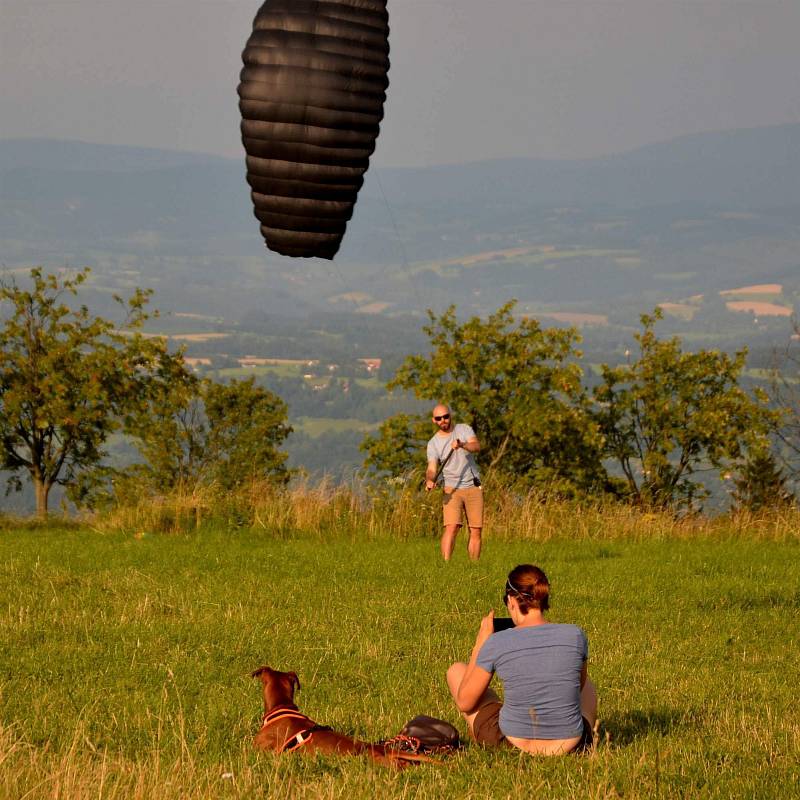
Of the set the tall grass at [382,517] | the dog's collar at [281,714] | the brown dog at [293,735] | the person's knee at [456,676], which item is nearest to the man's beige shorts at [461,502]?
the tall grass at [382,517]

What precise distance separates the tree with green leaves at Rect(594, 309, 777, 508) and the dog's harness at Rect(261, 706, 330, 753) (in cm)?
3390

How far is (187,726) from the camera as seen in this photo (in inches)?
302

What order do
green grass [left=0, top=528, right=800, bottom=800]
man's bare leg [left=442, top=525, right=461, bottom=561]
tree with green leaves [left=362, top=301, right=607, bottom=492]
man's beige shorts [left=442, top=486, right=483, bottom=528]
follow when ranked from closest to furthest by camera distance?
green grass [left=0, top=528, right=800, bottom=800]
man's bare leg [left=442, top=525, right=461, bottom=561]
man's beige shorts [left=442, top=486, right=483, bottom=528]
tree with green leaves [left=362, top=301, right=607, bottom=492]

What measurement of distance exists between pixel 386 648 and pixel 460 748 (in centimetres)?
343

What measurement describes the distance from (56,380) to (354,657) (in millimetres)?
27714

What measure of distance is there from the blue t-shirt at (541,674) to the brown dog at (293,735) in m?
0.61

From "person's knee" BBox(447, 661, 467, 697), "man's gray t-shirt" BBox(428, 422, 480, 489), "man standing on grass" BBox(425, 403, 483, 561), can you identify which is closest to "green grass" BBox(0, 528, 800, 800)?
"man standing on grass" BBox(425, 403, 483, 561)

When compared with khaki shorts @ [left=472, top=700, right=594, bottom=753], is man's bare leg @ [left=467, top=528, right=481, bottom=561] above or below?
above

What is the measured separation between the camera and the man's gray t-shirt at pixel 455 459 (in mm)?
15055

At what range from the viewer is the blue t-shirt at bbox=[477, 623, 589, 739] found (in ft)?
21.1

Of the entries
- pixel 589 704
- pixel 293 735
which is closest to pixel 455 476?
pixel 589 704

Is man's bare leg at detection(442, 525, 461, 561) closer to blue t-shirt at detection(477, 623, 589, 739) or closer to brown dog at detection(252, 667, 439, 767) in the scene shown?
brown dog at detection(252, 667, 439, 767)

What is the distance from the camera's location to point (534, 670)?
6445mm

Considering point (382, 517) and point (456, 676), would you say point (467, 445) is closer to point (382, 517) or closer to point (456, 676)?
point (382, 517)
